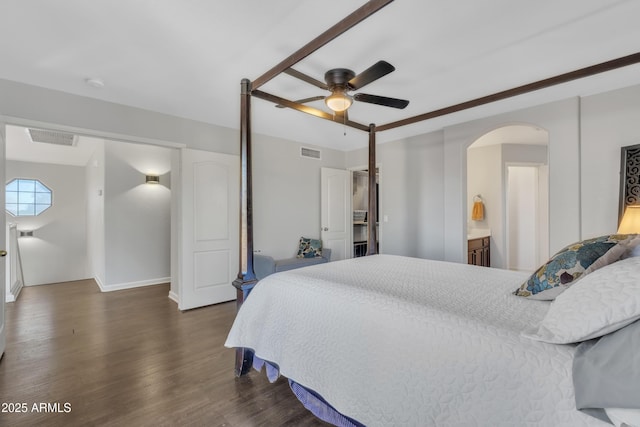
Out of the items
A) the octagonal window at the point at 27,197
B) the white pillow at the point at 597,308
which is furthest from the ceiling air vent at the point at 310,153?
the octagonal window at the point at 27,197

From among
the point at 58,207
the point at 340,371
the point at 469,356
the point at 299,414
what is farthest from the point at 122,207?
the point at 469,356

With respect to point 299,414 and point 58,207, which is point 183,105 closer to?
point 299,414

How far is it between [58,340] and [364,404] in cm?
308

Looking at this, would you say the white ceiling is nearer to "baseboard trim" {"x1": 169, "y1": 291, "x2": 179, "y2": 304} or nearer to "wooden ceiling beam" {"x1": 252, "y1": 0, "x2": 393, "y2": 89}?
"wooden ceiling beam" {"x1": 252, "y1": 0, "x2": 393, "y2": 89}

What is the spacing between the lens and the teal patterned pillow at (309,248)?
4648mm

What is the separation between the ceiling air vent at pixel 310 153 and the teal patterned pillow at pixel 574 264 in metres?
3.89

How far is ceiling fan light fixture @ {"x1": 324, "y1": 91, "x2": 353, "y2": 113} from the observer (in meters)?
2.33

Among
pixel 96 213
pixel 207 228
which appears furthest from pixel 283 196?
pixel 96 213

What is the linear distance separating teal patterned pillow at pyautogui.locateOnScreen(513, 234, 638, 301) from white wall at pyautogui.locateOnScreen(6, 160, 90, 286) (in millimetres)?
7087

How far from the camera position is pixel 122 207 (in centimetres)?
469

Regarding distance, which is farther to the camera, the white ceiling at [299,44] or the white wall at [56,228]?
the white wall at [56,228]

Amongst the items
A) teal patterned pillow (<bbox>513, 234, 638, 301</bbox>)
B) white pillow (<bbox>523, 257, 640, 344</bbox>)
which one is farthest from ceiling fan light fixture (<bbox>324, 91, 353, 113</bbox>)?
white pillow (<bbox>523, 257, 640, 344</bbox>)

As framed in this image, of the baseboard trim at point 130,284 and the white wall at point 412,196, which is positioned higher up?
the white wall at point 412,196

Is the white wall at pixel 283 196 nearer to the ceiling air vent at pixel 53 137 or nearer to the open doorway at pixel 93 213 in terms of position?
the open doorway at pixel 93 213
